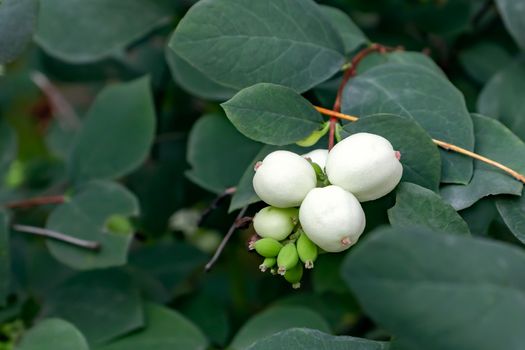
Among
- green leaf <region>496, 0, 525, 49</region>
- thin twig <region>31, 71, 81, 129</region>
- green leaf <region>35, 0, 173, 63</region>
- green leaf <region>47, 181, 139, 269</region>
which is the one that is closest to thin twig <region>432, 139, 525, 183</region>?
green leaf <region>496, 0, 525, 49</region>

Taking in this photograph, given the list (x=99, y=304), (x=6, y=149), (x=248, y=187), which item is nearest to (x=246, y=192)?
(x=248, y=187)

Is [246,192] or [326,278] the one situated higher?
[246,192]

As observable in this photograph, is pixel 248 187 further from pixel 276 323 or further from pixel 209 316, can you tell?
pixel 209 316

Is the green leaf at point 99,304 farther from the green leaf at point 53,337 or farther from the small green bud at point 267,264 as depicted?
the small green bud at point 267,264

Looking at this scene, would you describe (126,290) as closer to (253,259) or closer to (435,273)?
(435,273)

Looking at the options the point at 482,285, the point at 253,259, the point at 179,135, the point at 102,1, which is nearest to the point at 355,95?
the point at 482,285

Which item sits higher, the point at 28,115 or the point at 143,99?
the point at 143,99

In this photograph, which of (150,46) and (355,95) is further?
(150,46)
